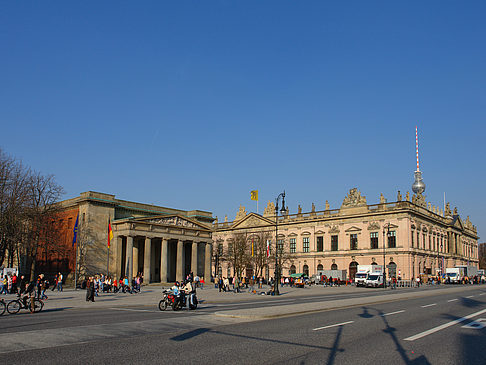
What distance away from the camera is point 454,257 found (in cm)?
11375

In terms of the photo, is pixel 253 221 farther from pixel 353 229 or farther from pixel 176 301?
pixel 176 301

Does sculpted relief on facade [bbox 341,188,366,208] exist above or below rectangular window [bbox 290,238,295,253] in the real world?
above

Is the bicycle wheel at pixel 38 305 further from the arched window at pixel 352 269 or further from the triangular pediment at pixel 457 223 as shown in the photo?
the triangular pediment at pixel 457 223

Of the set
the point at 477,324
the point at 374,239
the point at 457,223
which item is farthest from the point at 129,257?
the point at 457,223

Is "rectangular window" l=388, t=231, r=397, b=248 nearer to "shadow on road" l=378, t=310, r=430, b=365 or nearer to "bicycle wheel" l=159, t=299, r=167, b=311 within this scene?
"bicycle wheel" l=159, t=299, r=167, b=311

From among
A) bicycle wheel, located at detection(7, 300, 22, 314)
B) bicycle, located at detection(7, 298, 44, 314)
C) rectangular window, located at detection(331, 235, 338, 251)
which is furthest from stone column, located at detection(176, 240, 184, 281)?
bicycle wheel, located at detection(7, 300, 22, 314)

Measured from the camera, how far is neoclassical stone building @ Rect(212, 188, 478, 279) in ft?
292

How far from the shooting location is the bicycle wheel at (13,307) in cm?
2399

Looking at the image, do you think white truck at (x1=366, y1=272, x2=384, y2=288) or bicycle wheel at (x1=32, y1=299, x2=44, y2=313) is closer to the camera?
bicycle wheel at (x1=32, y1=299, x2=44, y2=313)

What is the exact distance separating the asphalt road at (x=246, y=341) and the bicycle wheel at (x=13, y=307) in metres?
3.64

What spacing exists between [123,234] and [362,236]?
49.1m

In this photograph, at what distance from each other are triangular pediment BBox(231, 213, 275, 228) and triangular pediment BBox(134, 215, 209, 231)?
3029 centimetres

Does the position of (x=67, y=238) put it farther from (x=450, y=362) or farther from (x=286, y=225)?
(x=450, y=362)

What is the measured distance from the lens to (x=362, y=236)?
93812mm
